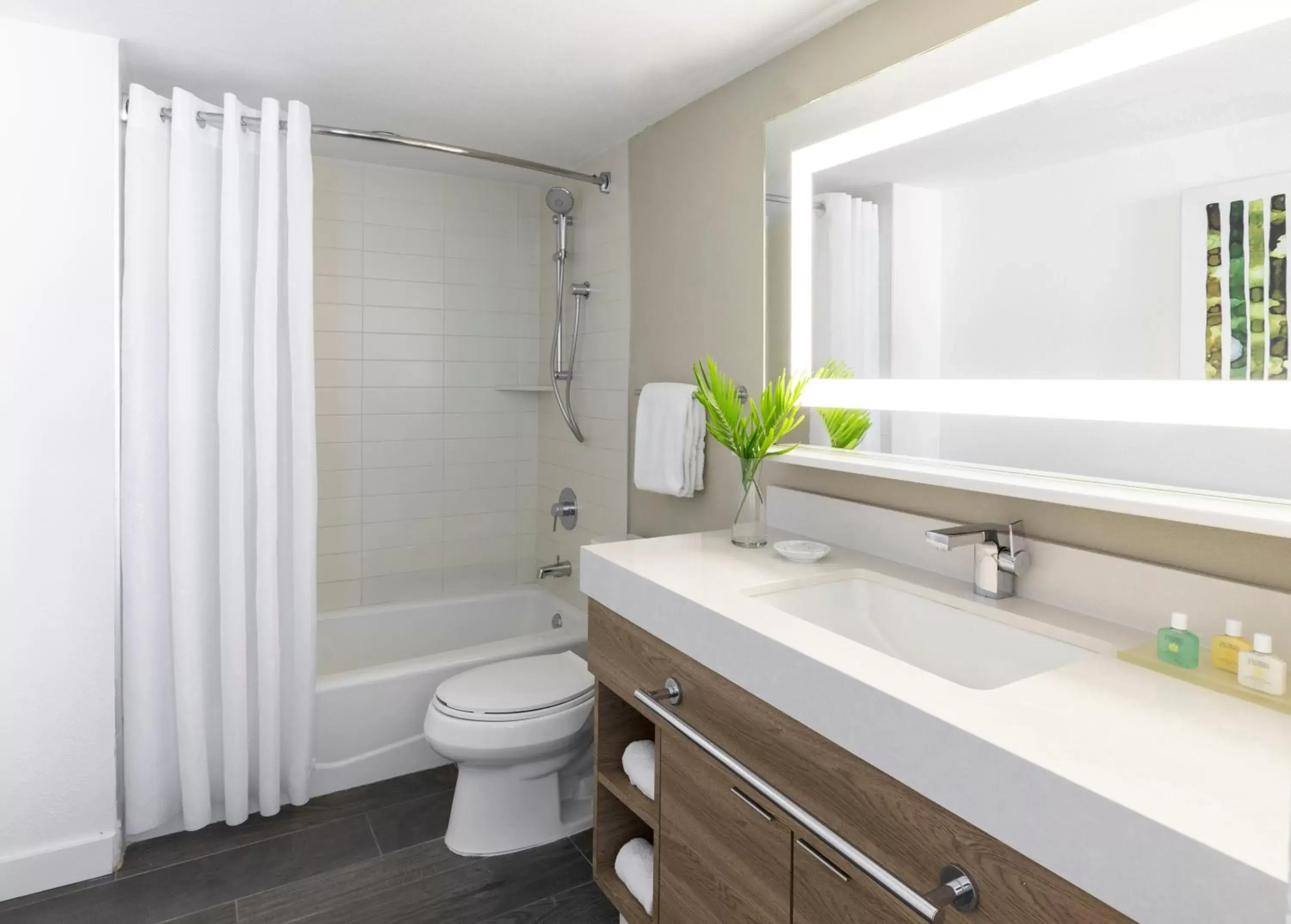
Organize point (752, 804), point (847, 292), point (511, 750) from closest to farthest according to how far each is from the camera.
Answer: point (752, 804) < point (847, 292) < point (511, 750)

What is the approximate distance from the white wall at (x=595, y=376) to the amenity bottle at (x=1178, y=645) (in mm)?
1865

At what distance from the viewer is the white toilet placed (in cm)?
209

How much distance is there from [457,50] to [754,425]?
1266 mm

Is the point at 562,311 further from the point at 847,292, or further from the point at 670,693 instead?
the point at 670,693

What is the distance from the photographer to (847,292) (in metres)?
1.80

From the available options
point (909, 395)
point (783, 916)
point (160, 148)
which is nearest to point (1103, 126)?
point (909, 395)

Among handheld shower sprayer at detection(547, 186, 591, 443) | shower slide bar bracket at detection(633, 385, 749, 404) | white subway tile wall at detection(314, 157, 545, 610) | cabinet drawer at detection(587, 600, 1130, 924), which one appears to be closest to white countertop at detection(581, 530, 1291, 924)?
cabinet drawer at detection(587, 600, 1130, 924)

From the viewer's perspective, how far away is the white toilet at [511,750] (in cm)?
209

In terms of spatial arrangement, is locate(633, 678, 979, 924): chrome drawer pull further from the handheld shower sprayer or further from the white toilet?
the handheld shower sprayer

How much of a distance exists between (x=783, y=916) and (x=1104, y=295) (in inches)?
44.6

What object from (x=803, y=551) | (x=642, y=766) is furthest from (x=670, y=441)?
(x=642, y=766)

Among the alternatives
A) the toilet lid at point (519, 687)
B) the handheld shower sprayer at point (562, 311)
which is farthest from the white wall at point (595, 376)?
the toilet lid at point (519, 687)

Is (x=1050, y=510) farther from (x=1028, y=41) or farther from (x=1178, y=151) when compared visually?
(x=1028, y=41)

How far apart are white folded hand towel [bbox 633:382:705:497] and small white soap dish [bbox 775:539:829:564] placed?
0.54 metres
